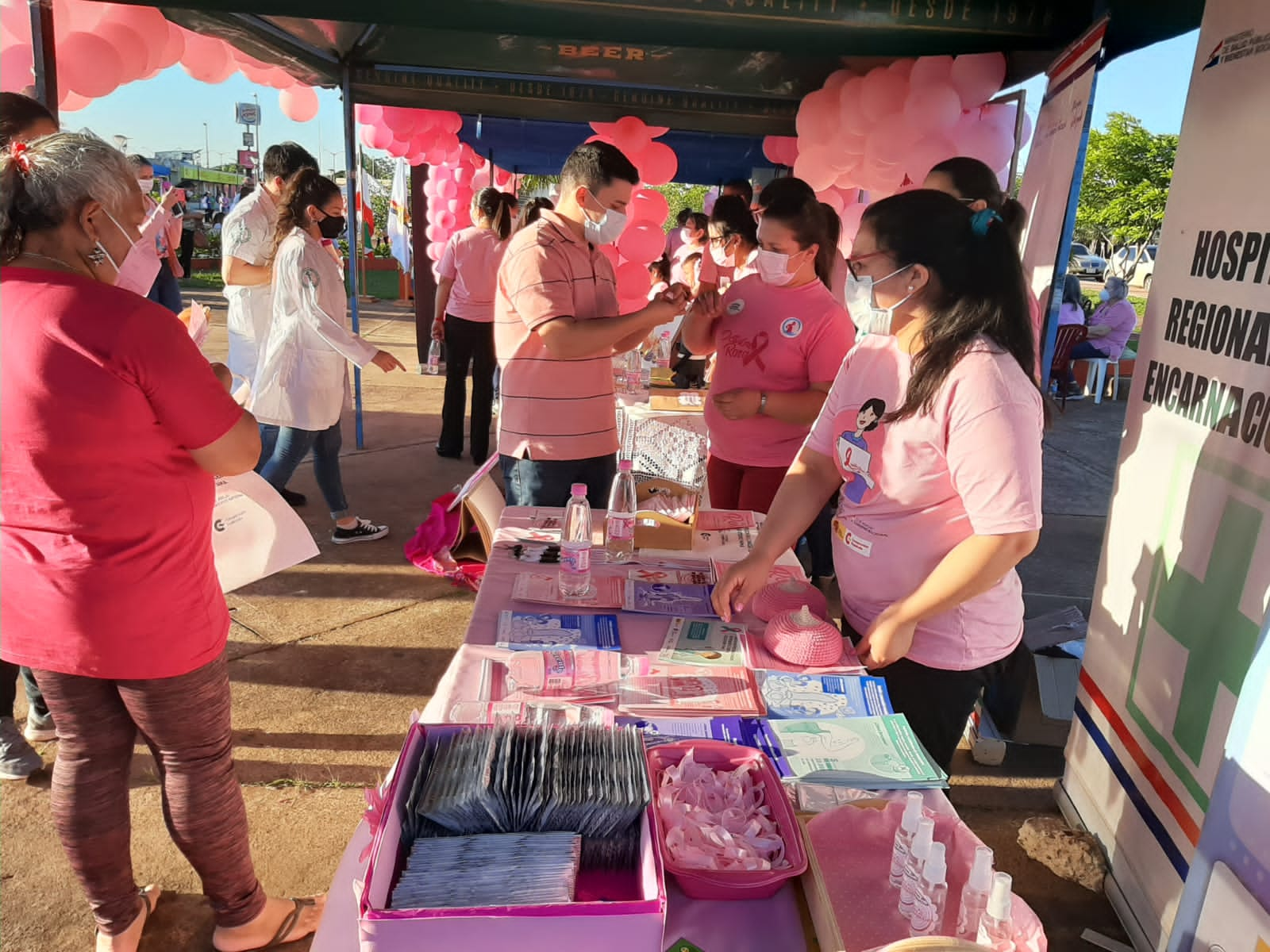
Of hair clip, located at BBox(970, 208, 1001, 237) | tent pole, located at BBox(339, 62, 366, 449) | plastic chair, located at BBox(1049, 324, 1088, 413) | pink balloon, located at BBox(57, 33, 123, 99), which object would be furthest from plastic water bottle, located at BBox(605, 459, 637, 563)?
plastic chair, located at BBox(1049, 324, 1088, 413)

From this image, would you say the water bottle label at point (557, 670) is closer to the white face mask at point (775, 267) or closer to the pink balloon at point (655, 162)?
the white face mask at point (775, 267)

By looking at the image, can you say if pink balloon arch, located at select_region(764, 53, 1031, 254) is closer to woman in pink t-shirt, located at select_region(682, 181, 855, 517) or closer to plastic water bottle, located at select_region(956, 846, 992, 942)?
woman in pink t-shirt, located at select_region(682, 181, 855, 517)

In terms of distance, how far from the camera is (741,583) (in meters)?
1.78

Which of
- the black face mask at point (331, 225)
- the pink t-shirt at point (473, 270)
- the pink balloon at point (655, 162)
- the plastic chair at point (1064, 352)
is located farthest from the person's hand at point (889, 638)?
the plastic chair at point (1064, 352)

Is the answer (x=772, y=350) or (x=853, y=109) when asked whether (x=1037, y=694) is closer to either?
(x=772, y=350)

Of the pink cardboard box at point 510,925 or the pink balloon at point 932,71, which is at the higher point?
the pink balloon at point 932,71

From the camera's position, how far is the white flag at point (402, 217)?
10734 millimetres

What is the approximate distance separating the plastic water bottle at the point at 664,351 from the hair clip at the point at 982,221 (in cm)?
385

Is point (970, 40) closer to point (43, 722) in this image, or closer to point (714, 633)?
point (714, 633)

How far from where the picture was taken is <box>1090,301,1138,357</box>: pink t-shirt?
Result: 8969 millimetres

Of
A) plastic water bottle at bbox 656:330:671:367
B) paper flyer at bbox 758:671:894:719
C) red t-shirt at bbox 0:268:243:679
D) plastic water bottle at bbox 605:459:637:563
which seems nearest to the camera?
red t-shirt at bbox 0:268:243:679

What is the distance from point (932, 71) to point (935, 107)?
6.4 inches

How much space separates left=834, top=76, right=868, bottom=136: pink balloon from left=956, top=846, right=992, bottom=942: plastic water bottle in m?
3.34

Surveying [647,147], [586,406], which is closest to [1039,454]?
[586,406]
